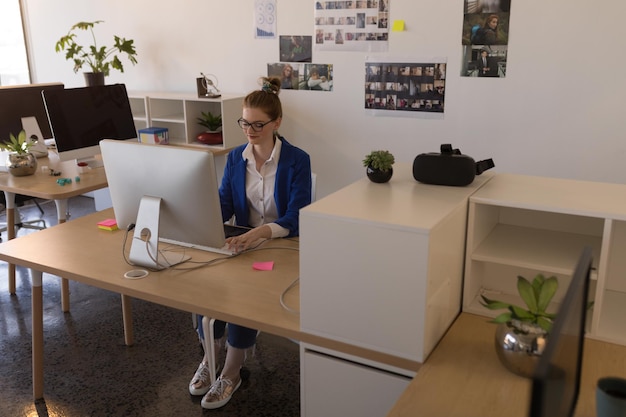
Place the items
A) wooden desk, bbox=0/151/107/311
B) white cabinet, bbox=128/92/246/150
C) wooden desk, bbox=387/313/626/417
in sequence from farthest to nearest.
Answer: white cabinet, bbox=128/92/246/150 < wooden desk, bbox=0/151/107/311 < wooden desk, bbox=387/313/626/417

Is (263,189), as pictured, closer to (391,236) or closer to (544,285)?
(391,236)

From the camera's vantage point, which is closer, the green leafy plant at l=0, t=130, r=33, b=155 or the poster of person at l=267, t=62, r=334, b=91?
the green leafy plant at l=0, t=130, r=33, b=155

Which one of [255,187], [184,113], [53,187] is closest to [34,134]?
[53,187]

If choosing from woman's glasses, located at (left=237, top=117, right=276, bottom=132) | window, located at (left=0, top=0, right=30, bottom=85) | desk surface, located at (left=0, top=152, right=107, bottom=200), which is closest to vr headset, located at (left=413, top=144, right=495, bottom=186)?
woman's glasses, located at (left=237, top=117, right=276, bottom=132)

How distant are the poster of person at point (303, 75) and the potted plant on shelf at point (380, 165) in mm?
2360

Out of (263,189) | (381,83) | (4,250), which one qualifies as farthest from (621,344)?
(381,83)

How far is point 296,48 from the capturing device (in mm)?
4191

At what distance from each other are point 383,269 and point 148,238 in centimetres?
93

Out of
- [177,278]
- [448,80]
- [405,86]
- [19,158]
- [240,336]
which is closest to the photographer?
[177,278]

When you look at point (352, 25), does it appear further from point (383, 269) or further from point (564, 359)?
point (564, 359)

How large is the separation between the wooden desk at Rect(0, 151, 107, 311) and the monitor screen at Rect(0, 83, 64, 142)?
0.92 ft

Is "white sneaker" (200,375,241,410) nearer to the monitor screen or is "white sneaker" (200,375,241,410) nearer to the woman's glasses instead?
the woman's glasses

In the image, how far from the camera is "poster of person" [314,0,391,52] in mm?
3861

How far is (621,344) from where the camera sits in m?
1.62
